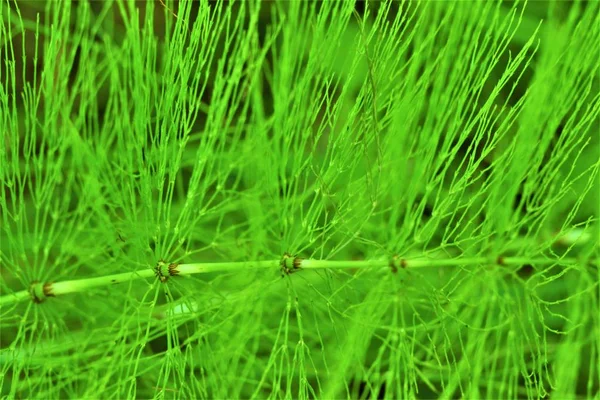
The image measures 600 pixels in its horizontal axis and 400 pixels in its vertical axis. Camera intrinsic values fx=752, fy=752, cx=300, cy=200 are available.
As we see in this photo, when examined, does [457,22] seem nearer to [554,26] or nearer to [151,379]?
[554,26]

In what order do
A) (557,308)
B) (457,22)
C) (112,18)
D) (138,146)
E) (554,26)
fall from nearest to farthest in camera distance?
(138,146)
(457,22)
(554,26)
(557,308)
(112,18)

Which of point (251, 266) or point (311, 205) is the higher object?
point (311, 205)

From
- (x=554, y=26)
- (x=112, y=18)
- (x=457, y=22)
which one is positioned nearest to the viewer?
(x=457, y=22)

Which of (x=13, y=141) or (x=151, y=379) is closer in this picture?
(x=13, y=141)

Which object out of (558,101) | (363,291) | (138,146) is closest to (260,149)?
(363,291)

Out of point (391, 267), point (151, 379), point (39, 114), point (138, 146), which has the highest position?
point (138, 146)

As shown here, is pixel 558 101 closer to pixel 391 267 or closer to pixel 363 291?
pixel 391 267

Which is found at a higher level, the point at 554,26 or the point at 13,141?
the point at 554,26
